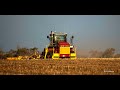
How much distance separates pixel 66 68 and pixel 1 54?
17069mm

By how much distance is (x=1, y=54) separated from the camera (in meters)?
27.4

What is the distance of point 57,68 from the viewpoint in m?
11.4
